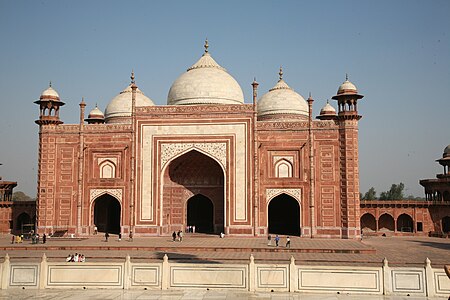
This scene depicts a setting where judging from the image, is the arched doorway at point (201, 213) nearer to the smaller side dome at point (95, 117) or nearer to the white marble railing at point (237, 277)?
the smaller side dome at point (95, 117)

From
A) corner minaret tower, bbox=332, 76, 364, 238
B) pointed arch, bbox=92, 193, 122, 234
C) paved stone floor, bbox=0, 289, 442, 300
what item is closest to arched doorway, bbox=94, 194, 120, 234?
pointed arch, bbox=92, 193, 122, 234

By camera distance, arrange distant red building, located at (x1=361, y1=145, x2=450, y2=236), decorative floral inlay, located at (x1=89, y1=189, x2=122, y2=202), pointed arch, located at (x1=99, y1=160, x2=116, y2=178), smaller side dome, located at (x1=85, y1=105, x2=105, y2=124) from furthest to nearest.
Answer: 1. smaller side dome, located at (x1=85, y1=105, x2=105, y2=124)
2. distant red building, located at (x1=361, y1=145, x2=450, y2=236)
3. pointed arch, located at (x1=99, y1=160, x2=116, y2=178)
4. decorative floral inlay, located at (x1=89, y1=189, x2=122, y2=202)

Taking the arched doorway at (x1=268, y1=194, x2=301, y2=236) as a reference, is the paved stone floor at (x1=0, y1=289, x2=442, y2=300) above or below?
below

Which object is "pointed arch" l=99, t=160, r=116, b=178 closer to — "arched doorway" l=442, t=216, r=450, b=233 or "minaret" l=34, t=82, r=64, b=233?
"minaret" l=34, t=82, r=64, b=233

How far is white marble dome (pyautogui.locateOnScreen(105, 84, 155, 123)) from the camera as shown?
2562 centimetres

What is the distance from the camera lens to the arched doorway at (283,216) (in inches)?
907

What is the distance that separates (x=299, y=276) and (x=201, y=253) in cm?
792

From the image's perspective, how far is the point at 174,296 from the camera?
7219 mm

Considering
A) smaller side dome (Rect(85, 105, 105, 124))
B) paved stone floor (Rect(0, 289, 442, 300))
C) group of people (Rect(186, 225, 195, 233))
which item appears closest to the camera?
paved stone floor (Rect(0, 289, 442, 300))

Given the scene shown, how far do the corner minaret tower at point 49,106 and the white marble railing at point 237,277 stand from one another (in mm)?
14631

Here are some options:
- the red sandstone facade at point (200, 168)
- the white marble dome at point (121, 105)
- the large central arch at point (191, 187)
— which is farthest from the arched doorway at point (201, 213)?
the white marble dome at point (121, 105)

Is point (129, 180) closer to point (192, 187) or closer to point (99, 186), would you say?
point (99, 186)

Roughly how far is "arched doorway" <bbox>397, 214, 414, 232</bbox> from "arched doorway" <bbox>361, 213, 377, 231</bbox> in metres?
1.68

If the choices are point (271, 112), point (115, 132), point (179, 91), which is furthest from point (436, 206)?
point (115, 132)
